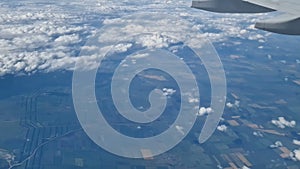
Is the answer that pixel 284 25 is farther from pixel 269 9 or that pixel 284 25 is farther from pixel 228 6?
pixel 228 6

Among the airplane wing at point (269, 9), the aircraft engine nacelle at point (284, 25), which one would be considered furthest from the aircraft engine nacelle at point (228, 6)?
the aircraft engine nacelle at point (284, 25)

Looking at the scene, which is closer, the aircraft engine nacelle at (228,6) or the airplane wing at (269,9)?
the airplane wing at (269,9)

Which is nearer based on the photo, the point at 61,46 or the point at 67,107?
the point at 67,107

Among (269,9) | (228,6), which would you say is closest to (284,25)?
(269,9)

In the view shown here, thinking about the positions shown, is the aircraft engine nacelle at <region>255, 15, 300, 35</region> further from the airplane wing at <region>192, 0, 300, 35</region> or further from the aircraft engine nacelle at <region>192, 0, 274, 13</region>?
the aircraft engine nacelle at <region>192, 0, 274, 13</region>

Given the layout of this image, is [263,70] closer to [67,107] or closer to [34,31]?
[67,107]

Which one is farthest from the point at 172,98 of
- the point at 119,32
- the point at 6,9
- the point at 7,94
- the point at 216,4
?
the point at 6,9

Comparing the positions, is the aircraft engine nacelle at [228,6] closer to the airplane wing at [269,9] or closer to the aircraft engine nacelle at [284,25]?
the airplane wing at [269,9]
